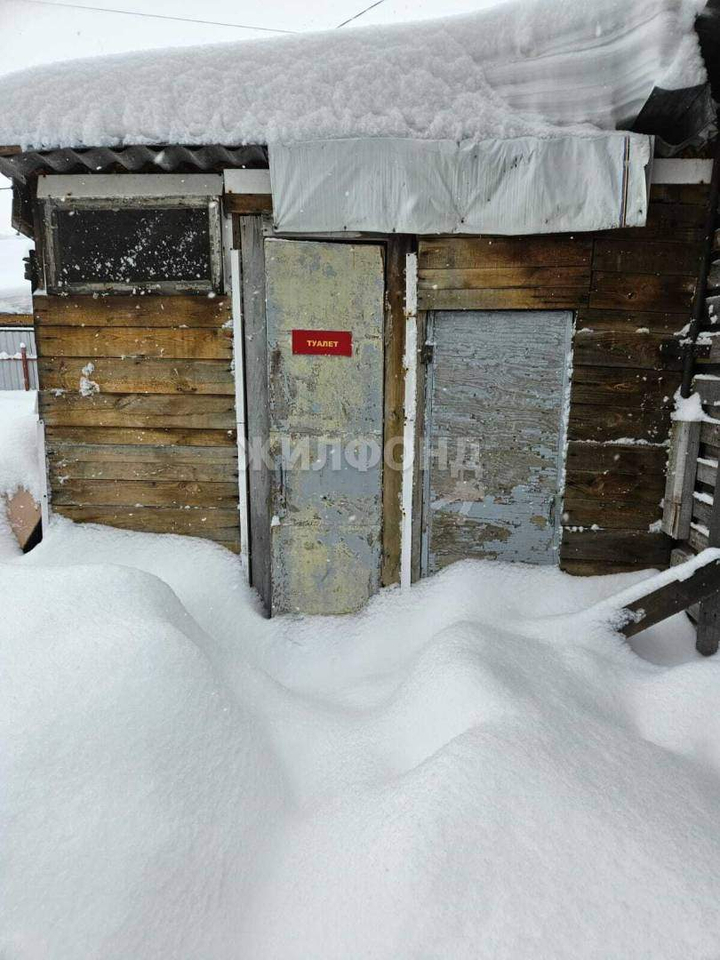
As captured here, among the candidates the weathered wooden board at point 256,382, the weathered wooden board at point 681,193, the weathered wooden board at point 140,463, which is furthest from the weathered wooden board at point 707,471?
the weathered wooden board at point 140,463

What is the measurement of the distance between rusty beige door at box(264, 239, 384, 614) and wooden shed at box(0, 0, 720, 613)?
0.05 ft

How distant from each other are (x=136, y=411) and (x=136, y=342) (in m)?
0.54

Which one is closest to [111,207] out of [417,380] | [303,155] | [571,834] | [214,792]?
[303,155]

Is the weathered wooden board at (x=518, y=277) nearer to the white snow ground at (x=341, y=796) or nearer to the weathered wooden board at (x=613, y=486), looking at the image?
the weathered wooden board at (x=613, y=486)

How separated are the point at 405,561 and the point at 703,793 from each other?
→ 7.84 ft

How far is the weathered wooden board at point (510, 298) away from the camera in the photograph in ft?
12.7

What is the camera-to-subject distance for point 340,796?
238 centimetres

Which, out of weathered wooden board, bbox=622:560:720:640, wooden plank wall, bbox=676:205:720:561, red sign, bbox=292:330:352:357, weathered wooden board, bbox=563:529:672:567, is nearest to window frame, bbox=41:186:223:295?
red sign, bbox=292:330:352:357

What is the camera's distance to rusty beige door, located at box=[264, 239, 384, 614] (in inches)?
154

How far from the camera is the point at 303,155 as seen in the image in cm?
355

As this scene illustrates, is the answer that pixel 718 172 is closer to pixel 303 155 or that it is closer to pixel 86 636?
pixel 303 155

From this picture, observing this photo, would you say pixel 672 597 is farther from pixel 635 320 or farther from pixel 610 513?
pixel 635 320

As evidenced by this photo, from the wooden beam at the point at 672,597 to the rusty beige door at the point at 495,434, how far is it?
89 cm

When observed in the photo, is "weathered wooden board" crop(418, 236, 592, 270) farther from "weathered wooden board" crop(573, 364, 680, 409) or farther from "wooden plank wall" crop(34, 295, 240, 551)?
"wooden plank wall" crop(34, 295, 240, 551)
